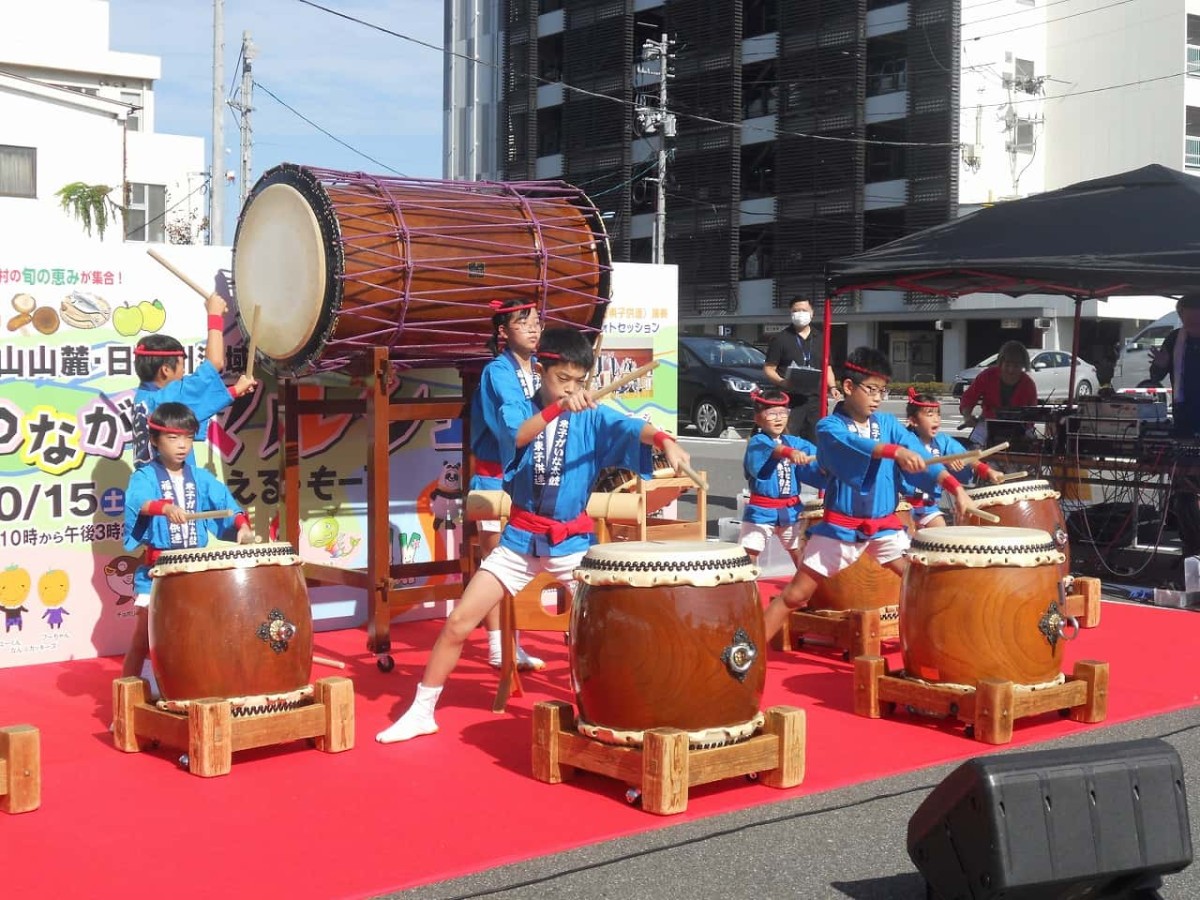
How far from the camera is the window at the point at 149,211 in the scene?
27375 mm

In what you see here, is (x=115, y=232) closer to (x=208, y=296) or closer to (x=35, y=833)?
(x=208, y=296)

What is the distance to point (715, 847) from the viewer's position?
3.67m

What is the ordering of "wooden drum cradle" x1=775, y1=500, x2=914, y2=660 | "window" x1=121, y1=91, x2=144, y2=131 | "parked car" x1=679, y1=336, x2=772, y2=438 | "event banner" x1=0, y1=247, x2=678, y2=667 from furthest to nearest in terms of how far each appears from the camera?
"window" x1=121, y1=91, x2=144, y2=131, "parked car" x1=679, y1=336, x2=772, y2=438, "wooden drum cradle" x1=775, y1=500, x2=914, y2=660, "event banner" x1=0, y1=247, x2=678, y2=667

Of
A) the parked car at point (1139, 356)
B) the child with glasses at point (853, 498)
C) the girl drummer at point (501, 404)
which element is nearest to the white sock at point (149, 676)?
the girl drummer at point (501, 404)

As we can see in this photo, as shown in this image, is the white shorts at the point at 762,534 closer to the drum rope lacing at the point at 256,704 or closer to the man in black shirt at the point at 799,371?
the man in black shirt at the point at 799,371

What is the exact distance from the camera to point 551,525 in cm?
459

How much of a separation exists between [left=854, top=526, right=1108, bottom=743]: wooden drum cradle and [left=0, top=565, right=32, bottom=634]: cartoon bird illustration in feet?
11.2

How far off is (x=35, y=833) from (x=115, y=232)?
69.7ft

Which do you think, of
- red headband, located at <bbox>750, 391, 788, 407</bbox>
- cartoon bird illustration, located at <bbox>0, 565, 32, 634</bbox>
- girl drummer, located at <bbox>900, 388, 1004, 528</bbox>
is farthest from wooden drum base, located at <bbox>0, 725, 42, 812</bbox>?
red headband, located at <bbox>750, 391, 788, 407</bbox>

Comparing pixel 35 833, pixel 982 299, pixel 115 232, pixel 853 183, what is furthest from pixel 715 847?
pixel 853 183

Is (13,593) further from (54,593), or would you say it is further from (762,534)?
(762,534)

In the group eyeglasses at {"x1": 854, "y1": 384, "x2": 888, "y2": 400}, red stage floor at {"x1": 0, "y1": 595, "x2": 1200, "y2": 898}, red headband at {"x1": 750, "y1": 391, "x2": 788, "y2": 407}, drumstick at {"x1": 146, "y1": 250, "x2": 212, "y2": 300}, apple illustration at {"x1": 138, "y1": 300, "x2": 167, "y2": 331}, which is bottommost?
red stage floor at {"x1": 0, "y1": 595, "x2": 1200, "y2": 898}

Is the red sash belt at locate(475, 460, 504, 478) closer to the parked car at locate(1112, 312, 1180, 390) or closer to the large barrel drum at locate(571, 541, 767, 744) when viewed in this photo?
the large barrel drum at locate(571, 541, 767, 744)

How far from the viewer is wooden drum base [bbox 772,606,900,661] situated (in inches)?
229
